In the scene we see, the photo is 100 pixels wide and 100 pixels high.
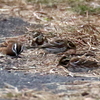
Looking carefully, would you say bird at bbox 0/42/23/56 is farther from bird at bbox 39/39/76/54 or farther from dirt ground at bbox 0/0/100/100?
bird at bbox 39/39/76/54

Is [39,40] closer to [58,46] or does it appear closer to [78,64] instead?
[58,46]

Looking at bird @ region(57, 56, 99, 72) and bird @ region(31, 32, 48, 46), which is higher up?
bird @ region(31, 32, 48, 46)

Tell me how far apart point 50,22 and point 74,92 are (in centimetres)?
543

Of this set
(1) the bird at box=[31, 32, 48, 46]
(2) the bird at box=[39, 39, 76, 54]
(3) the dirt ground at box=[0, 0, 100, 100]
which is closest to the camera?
(3) the dirt ground at box=[0, 0, 100, 100]

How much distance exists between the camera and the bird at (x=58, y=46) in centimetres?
716

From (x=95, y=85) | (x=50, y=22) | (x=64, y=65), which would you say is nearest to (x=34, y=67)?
(x=64, y=65)

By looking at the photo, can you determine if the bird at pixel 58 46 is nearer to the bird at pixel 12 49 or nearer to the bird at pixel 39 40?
the bird at pixel 39 40

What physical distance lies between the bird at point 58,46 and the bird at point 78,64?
728mm

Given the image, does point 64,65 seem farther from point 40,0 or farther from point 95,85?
point 40,0

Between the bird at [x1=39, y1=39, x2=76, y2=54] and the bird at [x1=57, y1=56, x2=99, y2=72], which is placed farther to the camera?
the bird at [x1=39, y1=39, x2=76, y2=54]

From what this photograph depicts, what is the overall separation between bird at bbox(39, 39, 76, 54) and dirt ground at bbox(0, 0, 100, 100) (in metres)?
0.12

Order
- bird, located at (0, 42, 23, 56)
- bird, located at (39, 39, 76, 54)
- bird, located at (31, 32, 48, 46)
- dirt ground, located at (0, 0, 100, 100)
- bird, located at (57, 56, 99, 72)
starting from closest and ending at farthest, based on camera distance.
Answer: dirt ground, located at (0, 0, 100, 100), bird, located at (57, 56, 99, 72), bird, located at (0, 42, 23, 56), bird, located at (39, 39, 76, 54), bird, located at (31, 32, 48, 46)

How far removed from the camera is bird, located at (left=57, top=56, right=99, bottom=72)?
606cm

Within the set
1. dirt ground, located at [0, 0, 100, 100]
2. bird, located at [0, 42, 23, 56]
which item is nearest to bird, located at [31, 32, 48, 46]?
dirt ground, located at [0, 0, 100, 100]
